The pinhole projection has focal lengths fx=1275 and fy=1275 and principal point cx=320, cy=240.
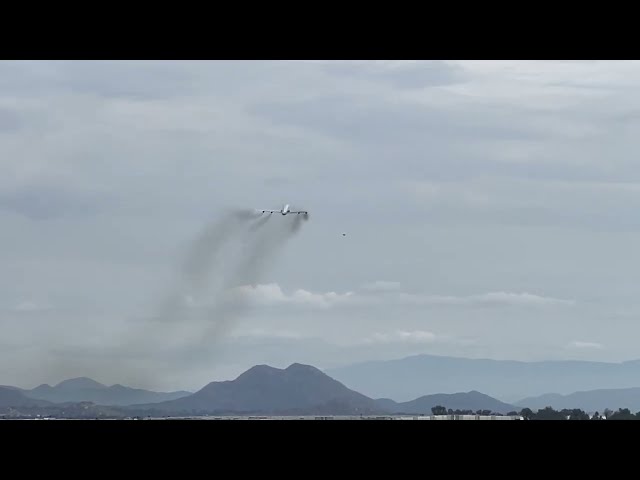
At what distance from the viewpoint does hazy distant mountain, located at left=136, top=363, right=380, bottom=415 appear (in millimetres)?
169625

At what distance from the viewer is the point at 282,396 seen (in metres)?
183

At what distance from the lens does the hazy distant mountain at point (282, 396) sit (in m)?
170
